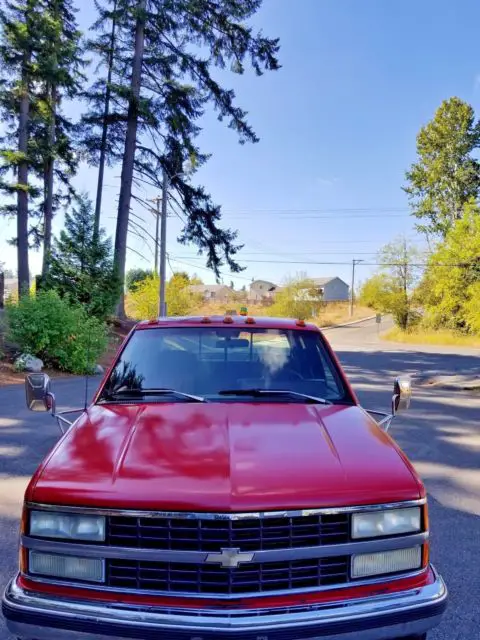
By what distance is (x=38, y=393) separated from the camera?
11.0ft

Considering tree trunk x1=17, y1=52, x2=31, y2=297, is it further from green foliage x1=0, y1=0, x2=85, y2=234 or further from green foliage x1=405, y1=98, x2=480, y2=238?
green foliage x1=405, y1=98, x2=480, y2=238

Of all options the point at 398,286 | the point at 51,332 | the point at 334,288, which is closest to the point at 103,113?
the point at 51,332

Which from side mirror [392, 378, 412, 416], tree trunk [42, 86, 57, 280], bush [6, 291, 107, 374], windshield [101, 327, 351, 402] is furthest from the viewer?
tree trunk [42, 86, 57, 280]

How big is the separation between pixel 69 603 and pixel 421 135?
50657 mm

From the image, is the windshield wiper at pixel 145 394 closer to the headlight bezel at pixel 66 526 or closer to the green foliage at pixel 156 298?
the headlight bezel at pixel 66 526

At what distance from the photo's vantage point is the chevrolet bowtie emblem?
190cm

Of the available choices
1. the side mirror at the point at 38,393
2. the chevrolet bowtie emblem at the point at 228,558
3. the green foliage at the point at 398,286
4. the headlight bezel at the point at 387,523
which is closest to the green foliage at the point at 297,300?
the green foliage at the point at 398,286

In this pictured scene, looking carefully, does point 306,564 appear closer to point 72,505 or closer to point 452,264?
point 72,505

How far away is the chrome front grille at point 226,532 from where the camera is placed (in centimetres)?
192

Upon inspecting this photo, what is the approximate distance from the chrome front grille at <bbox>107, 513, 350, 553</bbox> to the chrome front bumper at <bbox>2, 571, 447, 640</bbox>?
23cm

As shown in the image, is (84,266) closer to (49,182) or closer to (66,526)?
(49,182)

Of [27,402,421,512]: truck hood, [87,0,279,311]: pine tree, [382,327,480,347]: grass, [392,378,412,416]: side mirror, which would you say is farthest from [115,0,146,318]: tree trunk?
[382,327,480,347]: grass

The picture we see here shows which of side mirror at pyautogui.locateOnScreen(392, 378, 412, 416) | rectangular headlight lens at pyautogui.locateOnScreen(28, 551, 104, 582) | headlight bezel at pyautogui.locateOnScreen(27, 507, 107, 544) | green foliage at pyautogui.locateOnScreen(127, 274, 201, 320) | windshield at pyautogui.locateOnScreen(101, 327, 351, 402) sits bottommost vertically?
rectangular headlight lens at pyautogui.locateOnScreen(28, 551, 104, 582)

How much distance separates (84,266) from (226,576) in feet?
61.6
